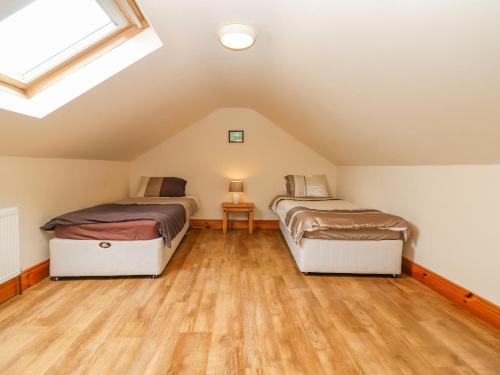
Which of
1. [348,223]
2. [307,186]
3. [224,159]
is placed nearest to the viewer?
[348,223]

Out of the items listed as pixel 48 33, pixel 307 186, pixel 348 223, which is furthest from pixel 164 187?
pixel 348 223

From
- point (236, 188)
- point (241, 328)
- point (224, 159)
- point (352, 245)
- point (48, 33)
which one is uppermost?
Answer: point (48, 33)

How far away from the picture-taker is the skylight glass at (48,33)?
58.7 inches

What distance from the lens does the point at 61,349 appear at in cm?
143

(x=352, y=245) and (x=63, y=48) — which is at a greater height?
(x=63, y=48)

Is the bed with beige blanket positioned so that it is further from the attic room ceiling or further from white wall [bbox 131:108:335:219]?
white wall [bbox 131:108:335:219]

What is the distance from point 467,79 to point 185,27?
5.47 ft

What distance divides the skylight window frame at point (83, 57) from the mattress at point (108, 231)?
1.09 metres

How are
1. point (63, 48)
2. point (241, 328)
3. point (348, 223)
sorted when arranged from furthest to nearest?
1. point (348, 223)
2. point (63, 48)
3. point (241, 328)

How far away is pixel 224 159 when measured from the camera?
14.5 ft

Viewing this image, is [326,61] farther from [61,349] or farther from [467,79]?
[61,349]

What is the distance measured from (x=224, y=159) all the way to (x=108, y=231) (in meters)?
2.41

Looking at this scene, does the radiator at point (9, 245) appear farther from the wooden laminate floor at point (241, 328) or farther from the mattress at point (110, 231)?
the mattress at point (110, 231)

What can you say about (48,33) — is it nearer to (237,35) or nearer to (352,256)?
(237,35)
